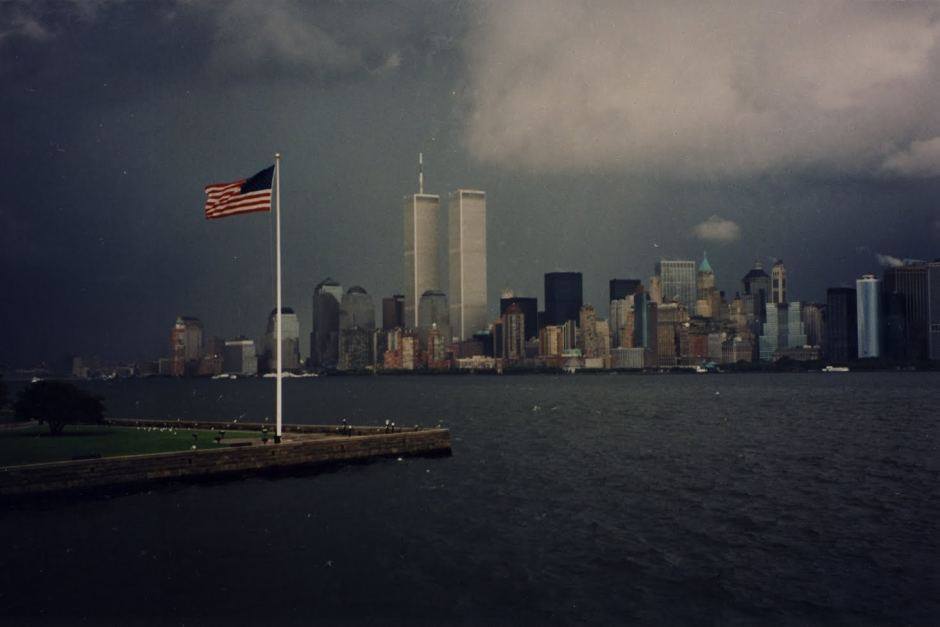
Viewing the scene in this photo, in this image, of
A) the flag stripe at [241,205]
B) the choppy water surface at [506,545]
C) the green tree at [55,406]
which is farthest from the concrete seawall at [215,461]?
the green tree at [55,406]

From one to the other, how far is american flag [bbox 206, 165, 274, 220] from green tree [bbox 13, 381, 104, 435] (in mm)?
25551

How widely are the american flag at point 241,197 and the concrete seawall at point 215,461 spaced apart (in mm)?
14152

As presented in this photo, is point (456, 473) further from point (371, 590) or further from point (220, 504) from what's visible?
point (371, 590)

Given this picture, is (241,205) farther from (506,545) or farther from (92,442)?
(506,545)

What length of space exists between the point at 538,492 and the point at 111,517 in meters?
22.8

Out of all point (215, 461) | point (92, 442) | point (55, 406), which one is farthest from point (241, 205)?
point (55, 406)

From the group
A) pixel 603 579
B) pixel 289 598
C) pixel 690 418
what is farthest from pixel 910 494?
pixel 690 418

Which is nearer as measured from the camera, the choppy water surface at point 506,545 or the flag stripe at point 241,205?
the choppy water surface at point 506,545

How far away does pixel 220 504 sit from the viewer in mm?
46000

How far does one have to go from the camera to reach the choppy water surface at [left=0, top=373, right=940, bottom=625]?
2881 centimetres

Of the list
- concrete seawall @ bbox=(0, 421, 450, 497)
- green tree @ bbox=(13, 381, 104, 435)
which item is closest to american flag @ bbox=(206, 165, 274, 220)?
concrete seawall @ bbox=(0, 421, 450, 497)

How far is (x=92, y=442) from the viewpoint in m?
61.3

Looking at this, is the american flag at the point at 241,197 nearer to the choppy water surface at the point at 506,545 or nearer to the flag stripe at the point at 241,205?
the flag stripe at the point at 241,205

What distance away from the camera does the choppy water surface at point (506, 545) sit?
94.5ft
